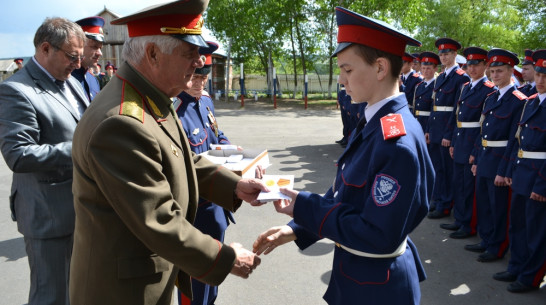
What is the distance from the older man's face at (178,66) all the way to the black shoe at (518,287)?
3.76 m

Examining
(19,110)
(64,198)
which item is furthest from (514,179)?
(19,110)

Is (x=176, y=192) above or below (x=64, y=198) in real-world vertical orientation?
above

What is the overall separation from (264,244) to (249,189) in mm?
347

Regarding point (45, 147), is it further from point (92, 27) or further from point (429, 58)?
point (429, 58)

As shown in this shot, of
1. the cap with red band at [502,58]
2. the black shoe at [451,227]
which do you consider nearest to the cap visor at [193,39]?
the cap with red band at [502,58]

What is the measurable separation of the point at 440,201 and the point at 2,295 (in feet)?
18.6

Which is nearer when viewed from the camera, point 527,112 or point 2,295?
point 2,295

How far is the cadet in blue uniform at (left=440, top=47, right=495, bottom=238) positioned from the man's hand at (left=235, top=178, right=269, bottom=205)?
3887 millimetres

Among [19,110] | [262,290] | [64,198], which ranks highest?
[19,110]

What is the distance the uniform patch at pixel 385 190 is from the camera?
1.60 metres

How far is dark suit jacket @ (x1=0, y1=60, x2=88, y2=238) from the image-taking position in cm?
251

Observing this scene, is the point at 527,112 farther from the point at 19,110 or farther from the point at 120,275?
the point at 19,110

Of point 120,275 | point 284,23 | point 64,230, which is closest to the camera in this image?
point 120,275

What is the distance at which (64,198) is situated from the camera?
8.91ft
